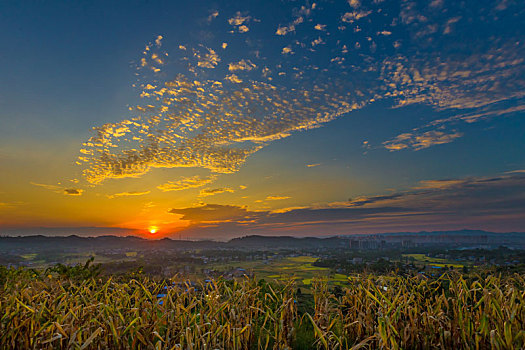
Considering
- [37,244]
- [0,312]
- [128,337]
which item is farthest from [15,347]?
[37,244]

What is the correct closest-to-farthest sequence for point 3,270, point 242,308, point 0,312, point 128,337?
point 128,337 < point 242,308 < point 0,312 < point 3,270

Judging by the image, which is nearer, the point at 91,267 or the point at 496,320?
the point at 496,320

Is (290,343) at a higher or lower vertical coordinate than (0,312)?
lower

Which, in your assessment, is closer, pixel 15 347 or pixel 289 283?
pixel 15 347

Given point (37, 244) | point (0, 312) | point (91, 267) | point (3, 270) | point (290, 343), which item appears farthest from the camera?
point (37, 244)

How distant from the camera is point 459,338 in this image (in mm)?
5016

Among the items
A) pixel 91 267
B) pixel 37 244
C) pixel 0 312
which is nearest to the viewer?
pixel 0 312

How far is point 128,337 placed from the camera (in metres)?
4.94

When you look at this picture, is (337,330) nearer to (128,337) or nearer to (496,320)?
(496,320)

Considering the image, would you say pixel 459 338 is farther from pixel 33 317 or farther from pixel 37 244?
pixel 37 244

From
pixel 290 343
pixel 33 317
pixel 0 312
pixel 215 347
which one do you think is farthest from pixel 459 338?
pixel 0 312

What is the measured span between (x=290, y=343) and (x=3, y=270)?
51.1ft

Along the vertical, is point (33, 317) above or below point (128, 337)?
above

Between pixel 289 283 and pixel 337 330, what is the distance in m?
1.72
